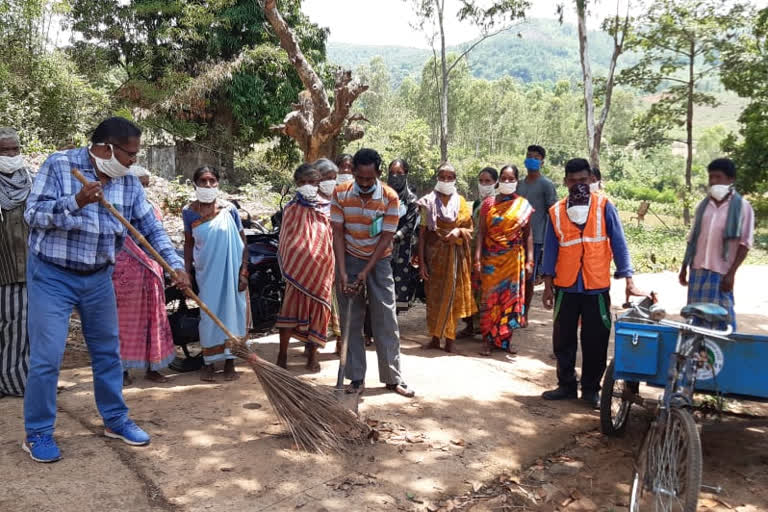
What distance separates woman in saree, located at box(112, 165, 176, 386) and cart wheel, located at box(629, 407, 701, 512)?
11.2ft

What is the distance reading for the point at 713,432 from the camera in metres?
4.25

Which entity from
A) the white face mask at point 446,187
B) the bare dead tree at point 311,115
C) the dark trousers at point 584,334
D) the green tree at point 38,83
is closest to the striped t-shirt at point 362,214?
the white face mask at point 446,187

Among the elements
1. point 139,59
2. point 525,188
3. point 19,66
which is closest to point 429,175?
point 139,59

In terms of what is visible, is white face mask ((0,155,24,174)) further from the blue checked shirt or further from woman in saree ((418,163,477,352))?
woman in saree ((418,163,477,352))

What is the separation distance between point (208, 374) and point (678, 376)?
3.41 metres

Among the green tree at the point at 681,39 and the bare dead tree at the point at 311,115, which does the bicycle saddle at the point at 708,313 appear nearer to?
the bare dead tree at the point at 311,115

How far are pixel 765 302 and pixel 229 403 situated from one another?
28.1 feet

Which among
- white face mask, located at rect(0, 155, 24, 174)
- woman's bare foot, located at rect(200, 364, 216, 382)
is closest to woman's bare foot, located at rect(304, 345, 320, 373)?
woman's bare foot, located at rect(200, 364, 216, 382)

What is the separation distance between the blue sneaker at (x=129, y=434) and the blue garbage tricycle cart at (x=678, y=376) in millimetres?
2655

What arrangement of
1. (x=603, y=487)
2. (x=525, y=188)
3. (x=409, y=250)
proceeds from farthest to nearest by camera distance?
(x=525, y=188) → (x=409, y=250) → (x=603, y=487)

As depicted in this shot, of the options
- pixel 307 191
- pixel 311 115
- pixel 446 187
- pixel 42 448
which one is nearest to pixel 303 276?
pixel 307 191

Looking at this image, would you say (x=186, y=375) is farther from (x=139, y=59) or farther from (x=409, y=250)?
(x=139, y=59)

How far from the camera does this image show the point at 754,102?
73.4 feet

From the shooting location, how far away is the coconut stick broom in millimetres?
3730
